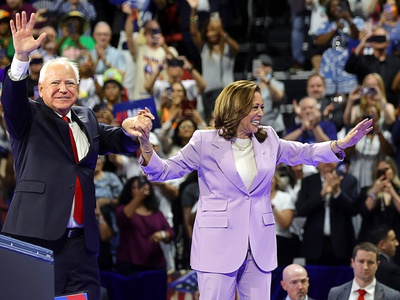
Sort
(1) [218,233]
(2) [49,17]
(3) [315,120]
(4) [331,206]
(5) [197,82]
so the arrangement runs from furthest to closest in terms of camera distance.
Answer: (2) [49,17]
(5) [197,82]
(3) [315,120]
(4) [331,206]
(1) [218,233]

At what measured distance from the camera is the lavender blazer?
4656mm

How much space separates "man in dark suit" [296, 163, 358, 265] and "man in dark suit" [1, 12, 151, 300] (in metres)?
3.46

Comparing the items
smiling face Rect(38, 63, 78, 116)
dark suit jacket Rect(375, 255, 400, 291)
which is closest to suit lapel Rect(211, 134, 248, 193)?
smiling face Rect(38, 63, 78, 116)

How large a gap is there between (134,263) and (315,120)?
2.16 m

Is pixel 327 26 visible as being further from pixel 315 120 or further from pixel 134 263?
pixel 134 263

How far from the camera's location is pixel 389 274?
741 centimetres

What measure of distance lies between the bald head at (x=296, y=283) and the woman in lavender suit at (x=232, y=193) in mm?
2239

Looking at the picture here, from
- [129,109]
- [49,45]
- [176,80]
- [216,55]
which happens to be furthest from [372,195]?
[49,45]

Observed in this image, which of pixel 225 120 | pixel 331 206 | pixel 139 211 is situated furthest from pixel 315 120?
pixel 225 120

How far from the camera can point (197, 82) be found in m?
10.5

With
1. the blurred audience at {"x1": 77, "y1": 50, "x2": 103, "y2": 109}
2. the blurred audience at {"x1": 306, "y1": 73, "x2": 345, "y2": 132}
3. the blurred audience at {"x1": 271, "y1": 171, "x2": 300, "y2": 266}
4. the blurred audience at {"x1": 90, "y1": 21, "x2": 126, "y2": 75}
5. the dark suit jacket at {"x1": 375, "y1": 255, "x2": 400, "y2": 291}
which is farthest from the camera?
the blurred audience at {"x1": 90, "y1": 21, "x2": 126, "y2": 75}

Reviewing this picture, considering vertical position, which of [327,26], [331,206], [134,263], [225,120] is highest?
[327,26]

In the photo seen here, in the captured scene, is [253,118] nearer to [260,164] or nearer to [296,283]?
[260,164]

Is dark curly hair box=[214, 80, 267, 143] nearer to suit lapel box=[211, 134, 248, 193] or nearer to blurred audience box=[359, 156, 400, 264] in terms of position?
suit lapel box=[211, 134, 248, 193]
